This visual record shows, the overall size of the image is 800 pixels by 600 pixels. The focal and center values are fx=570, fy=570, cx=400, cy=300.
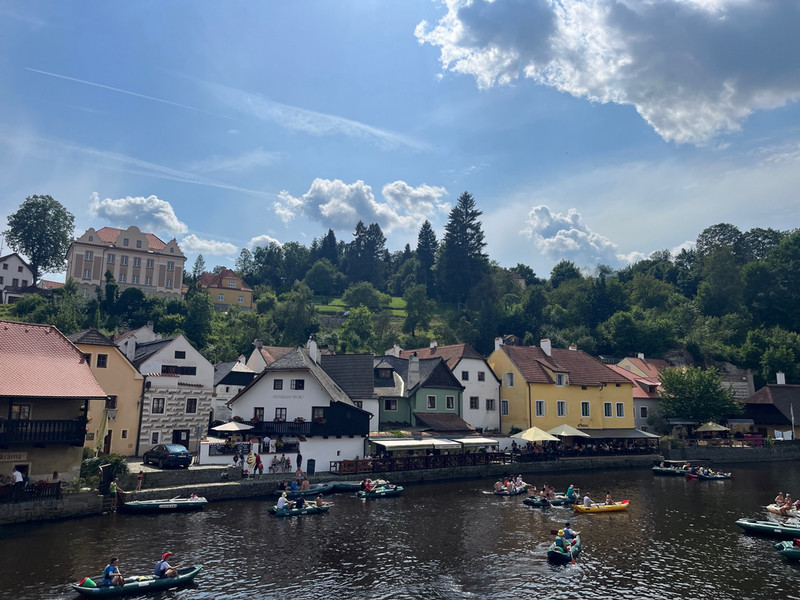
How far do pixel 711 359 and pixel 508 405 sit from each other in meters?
55.5

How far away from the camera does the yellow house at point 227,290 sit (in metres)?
135

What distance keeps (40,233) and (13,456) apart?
307 ft

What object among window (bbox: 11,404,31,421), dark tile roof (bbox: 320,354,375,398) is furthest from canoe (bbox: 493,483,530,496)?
window (bbox: 11,404,31,421)

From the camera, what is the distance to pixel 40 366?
36.1m

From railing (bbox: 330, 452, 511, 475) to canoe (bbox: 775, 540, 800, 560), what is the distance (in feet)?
90.0

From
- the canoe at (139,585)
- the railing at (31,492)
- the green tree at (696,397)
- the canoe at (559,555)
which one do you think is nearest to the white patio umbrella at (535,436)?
the green tree at (696,397)

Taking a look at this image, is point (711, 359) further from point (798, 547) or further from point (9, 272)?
point (9, 272)

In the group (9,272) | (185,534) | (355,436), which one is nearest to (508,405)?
(355,436)

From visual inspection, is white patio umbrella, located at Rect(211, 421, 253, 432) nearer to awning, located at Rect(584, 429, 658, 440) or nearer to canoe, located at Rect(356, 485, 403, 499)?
canoe, located at Rect(356, 485, 403, 499)

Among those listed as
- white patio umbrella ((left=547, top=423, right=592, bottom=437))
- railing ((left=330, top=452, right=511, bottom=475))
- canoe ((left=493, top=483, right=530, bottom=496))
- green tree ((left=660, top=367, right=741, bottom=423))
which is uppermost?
green tree ((left=660, top=367, right=741, bottom=423))

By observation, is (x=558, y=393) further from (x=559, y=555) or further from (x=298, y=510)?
(x=559, y=555)

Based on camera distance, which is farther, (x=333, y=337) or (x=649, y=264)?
(x=649, y=264)

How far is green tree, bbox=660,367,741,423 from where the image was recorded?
7150cm

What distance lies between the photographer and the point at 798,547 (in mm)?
27359
